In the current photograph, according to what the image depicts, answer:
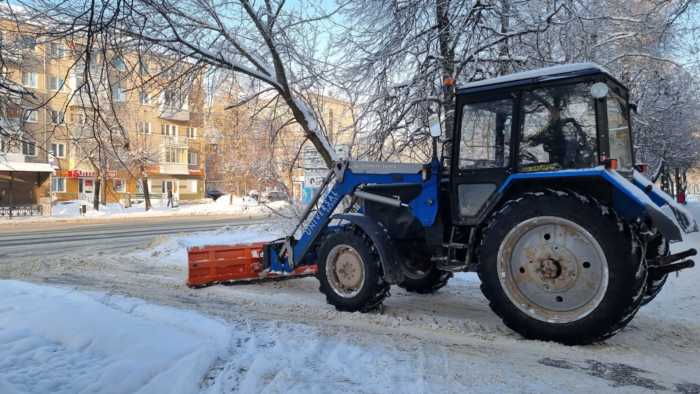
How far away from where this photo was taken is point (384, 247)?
5.71 metres

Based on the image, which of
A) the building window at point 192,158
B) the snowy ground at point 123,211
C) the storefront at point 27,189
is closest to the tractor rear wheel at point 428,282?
the snowy ground at point 123,211

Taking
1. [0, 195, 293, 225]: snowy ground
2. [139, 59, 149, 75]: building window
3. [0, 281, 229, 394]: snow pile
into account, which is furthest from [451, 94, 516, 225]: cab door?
[0, 195, 293, 225]: snowy ground

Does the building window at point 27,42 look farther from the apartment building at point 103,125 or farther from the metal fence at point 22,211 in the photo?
the metal fence at point 22,211

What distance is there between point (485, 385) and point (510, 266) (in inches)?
58.1

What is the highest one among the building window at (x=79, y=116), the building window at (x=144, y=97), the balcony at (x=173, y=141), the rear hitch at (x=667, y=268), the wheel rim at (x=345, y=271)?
the balcony at (x=173, y=141)

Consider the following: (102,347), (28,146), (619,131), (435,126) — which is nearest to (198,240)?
(28,146)

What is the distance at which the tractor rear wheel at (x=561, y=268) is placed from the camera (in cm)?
423

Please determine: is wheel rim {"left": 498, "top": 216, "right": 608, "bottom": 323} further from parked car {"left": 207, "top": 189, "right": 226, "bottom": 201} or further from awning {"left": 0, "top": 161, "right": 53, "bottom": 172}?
parked car {"left": 207, "top": 189, "right": 226, "bottom": 201}

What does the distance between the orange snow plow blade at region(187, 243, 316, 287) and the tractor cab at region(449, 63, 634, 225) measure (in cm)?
353

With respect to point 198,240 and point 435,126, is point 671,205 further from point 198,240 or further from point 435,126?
point 198,240

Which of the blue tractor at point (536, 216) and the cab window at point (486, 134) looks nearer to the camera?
the blue tractor at point (536, 216)

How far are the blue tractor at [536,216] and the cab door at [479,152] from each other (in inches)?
0.4

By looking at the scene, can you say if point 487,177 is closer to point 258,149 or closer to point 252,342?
point 252,342

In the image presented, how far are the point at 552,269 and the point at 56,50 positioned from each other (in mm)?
6294
